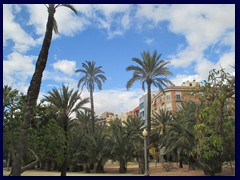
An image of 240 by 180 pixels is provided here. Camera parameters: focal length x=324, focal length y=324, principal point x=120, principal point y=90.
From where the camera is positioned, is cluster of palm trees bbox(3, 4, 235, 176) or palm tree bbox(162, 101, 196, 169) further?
palm tree bbox(162, 101, 196, 169)

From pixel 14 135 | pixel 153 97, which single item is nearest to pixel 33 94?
pixel 14 135

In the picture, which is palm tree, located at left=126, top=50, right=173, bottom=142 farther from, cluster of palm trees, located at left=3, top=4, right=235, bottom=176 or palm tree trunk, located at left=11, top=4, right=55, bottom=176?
palm tree trunk, located at left=11, top=4, right=55, bottom=176

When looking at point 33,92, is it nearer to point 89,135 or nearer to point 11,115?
point 11,115

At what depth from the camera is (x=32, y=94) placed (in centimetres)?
1302

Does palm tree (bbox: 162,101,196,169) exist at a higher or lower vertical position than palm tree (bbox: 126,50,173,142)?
lower

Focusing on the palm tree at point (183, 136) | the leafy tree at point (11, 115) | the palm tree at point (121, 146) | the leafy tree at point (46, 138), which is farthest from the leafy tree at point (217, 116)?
the palm tree at point (121, 146)

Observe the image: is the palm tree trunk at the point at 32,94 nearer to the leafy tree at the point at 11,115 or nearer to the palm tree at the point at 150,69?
the leafy tree at the point at 11,115

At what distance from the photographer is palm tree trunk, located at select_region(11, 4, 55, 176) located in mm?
12023

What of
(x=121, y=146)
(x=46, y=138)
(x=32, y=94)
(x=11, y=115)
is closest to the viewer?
(x=32, y=94)

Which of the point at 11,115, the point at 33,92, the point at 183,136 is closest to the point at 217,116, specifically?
the point at 33,92

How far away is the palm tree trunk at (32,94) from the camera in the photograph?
12.0 metres

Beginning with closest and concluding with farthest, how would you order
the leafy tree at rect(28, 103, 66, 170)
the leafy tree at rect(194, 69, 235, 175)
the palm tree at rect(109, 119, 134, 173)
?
the leafy tree at rect(194, 69, 235, 175) < the leafy tree at rect(28, 103, 66, 170) < the palm tree at rect(109, 119, 134, 173)

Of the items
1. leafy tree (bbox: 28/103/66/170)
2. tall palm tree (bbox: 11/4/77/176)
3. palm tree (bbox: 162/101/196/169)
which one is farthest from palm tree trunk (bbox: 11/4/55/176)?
palm tree (bbox: 162/101/196/169)

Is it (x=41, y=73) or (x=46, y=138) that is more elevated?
(x=41, y=73)
